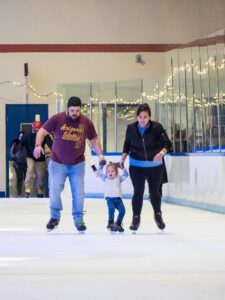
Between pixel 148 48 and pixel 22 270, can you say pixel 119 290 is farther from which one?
pixel 148 48

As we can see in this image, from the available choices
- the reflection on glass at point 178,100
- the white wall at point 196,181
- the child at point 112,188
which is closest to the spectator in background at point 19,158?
the reflection on glass at point 178,100

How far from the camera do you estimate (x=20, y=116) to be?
24.9 meters

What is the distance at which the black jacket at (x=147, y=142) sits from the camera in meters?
10.1

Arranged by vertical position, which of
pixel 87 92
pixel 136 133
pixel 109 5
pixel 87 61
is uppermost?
pixel 109 5

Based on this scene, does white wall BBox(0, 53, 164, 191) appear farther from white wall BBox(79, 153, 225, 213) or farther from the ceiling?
white wall BBox(79, 153, 225, 213)

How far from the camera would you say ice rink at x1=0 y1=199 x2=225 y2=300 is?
5574 millimetres

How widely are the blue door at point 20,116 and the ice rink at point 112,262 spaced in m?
12.8

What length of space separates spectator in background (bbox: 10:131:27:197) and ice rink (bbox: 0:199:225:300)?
11.0 m

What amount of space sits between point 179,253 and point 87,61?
58.2 ft

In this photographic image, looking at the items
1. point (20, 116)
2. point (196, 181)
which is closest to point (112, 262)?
point (196, 181)

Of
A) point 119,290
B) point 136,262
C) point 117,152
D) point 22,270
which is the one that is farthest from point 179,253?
point 117,152

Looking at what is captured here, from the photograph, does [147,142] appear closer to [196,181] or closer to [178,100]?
[196,181]

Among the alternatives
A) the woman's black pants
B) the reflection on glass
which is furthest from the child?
the reflection on glass

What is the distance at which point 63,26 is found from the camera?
25344 millimetres
